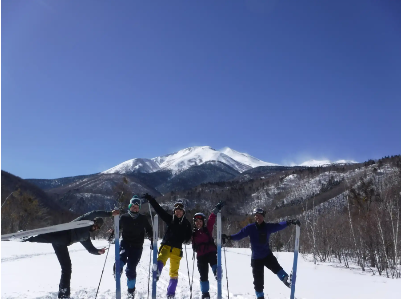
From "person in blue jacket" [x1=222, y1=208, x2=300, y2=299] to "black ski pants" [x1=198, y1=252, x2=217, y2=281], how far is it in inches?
20.9

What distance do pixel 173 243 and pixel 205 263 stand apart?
90 cm

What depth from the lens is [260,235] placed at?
736 cm

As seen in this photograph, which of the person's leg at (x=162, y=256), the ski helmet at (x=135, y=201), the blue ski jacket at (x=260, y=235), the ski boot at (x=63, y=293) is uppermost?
the ski helmet at (x=135, y=201)

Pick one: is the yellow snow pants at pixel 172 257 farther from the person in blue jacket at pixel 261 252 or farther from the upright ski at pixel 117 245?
the person in blue jacket at pixel 261 252

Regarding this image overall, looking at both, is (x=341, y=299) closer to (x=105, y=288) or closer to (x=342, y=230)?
(x=105, y=288)

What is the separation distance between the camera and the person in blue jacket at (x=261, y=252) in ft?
23.7

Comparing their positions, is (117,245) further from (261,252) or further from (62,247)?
(261,252)

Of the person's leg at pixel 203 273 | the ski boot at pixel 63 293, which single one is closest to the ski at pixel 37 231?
the ski boot at pixel 63 293

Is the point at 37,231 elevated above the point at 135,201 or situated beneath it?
situated beneath

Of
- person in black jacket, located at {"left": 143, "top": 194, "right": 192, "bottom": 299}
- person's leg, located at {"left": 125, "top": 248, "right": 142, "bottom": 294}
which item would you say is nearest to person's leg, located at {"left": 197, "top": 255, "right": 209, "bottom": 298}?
person in black jacket, located at {"left": 143, "top": 194, "right": 192, "bottom": 299}

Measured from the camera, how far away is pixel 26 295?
7.69 meters

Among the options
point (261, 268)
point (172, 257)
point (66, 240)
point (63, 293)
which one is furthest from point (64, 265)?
point (261, 268)

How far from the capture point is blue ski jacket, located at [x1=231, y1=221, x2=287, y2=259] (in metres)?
7.30

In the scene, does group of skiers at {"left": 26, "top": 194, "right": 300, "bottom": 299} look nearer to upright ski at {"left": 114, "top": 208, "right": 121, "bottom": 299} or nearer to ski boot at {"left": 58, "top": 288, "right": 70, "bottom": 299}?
ski boot at {"left": 58, "top": 288, "right": 70, "bottom": 299}
